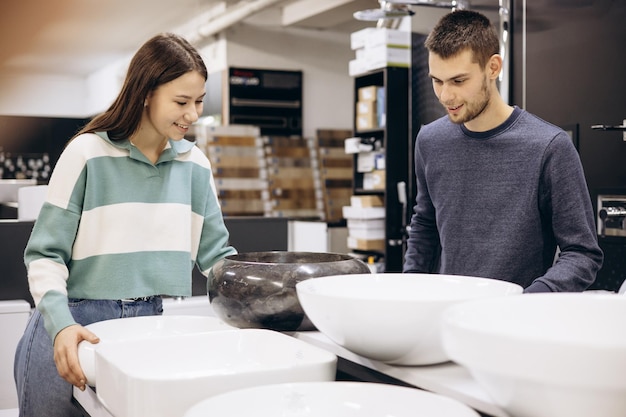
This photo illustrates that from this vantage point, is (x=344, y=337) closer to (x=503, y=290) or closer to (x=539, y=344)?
(x=503, y=290)

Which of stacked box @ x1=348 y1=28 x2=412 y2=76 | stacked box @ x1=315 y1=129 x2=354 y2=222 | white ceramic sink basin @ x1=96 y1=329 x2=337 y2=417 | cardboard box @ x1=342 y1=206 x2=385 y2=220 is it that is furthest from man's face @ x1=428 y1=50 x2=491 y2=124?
stacked box @ x1=315 y1=129 x2=354 y2=222

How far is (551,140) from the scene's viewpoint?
77.9 inches

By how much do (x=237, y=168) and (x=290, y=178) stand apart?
761mm

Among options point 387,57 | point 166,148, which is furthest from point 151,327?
point 387,57

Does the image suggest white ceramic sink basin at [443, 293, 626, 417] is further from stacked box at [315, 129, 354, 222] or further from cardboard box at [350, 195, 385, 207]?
stacked box at [315, 129, 354, 222]

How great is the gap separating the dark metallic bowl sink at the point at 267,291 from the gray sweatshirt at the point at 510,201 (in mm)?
617

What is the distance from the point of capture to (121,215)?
1.82 metres

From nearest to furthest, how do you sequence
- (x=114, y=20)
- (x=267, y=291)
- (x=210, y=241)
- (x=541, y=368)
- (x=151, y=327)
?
(x=541, y=368), (x=267, y=291), (x=151, y=327), (x=210, y=241), (x=114, y=20)

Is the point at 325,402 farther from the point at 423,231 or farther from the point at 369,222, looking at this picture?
the point at 369,222

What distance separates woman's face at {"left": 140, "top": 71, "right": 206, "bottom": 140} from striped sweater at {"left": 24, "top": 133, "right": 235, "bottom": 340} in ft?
0.27

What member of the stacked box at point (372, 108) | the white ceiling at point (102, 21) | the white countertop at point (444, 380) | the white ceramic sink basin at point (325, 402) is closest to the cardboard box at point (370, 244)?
the stacked box at point (372, 108)

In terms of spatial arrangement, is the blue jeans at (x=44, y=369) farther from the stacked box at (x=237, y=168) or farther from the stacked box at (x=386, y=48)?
the stacked box at (x=237, y=168)

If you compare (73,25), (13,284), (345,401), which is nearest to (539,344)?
(345,401)

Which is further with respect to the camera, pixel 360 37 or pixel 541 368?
pixel 360 37
